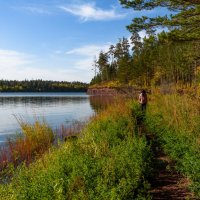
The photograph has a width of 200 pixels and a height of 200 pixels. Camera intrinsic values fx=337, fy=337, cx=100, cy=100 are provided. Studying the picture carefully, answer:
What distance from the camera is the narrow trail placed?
274 inches

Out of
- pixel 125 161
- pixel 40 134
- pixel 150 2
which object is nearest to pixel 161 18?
pixel 150 2

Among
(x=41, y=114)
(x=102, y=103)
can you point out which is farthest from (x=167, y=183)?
(x=102, y=103)

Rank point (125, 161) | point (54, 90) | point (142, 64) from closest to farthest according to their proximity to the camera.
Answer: point (125, 161)
point (142, 64)
point (54, 90)

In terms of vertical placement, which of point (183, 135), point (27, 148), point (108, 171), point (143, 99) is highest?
point (143, 99)

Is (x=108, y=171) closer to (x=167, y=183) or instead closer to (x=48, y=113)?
(x=167, y=183)

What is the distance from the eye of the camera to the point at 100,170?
6.87 m

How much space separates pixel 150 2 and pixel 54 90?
541ft

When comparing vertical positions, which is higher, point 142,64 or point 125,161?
point 142,64

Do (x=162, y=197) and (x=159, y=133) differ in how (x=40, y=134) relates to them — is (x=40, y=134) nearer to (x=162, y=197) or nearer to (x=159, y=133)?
(x=159, y=133)

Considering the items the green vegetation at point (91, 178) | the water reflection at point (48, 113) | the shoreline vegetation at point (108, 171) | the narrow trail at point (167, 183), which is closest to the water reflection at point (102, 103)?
the water reflection at point (48, 113)

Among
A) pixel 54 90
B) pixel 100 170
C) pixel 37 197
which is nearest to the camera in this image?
pixel 37 197

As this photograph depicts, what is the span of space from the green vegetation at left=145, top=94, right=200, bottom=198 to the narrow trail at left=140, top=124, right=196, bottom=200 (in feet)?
0.64

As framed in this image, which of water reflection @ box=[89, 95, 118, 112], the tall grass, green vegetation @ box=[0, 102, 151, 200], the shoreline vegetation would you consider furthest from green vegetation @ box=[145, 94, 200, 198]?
water reflection @ box=[89, 95, 118, 112]

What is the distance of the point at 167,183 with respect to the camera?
7.82 metres
